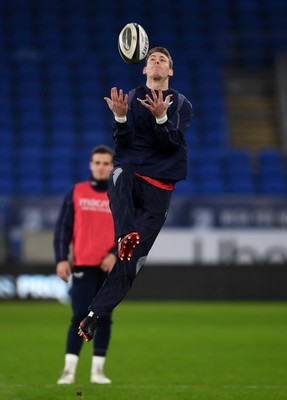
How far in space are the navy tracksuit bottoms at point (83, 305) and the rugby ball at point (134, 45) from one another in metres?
2.35

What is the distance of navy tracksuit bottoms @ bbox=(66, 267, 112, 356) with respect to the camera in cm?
813

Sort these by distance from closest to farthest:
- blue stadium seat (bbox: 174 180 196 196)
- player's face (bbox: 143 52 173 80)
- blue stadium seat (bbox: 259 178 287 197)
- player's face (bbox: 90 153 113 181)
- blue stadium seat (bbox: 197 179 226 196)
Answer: player's face (bbox: 143 52 173 80), player's face (bbox: 90 153 113 181), blue stadium seat (bbox: 174 180 196 196), blue stadium seat (bbox: 259 178 287 197), blue stadium seat (bbox: 197 179 226 196)

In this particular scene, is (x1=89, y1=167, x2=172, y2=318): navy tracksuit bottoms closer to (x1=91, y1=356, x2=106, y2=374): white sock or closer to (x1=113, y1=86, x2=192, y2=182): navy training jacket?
(x1=113, y1=86, x2=192, y2=182): navy training jacket

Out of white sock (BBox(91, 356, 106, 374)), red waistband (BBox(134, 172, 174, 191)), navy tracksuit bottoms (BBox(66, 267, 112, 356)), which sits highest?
red waistband (BBox(134, 172, 174, 191))

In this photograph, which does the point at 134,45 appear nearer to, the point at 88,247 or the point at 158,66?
the point at 158,66

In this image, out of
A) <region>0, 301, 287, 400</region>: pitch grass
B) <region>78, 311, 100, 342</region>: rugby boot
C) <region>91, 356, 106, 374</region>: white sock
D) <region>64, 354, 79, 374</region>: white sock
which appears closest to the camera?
<region>78, 311, 100, 342</region>: rugby boot

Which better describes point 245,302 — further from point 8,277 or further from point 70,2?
point 70,2

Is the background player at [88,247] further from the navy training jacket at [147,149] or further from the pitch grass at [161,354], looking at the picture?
the navy training jacket at [147,149]

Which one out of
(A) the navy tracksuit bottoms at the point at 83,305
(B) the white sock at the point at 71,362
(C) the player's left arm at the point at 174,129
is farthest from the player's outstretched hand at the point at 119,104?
(B) the white sock at the point at 71,362

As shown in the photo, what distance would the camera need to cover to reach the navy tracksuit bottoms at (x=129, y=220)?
6523 millimetres

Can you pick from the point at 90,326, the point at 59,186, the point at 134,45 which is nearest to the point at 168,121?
the point at 134,45

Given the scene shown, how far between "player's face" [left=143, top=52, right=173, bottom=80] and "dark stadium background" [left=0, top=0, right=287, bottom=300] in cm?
1247

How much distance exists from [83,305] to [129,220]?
5.95ft

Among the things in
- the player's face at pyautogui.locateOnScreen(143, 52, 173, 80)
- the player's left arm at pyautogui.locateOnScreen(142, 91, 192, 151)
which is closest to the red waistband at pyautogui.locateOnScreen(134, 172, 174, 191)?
the player's left arm at pyautogui.locateOnScreen(142, 91, 192, 151)
